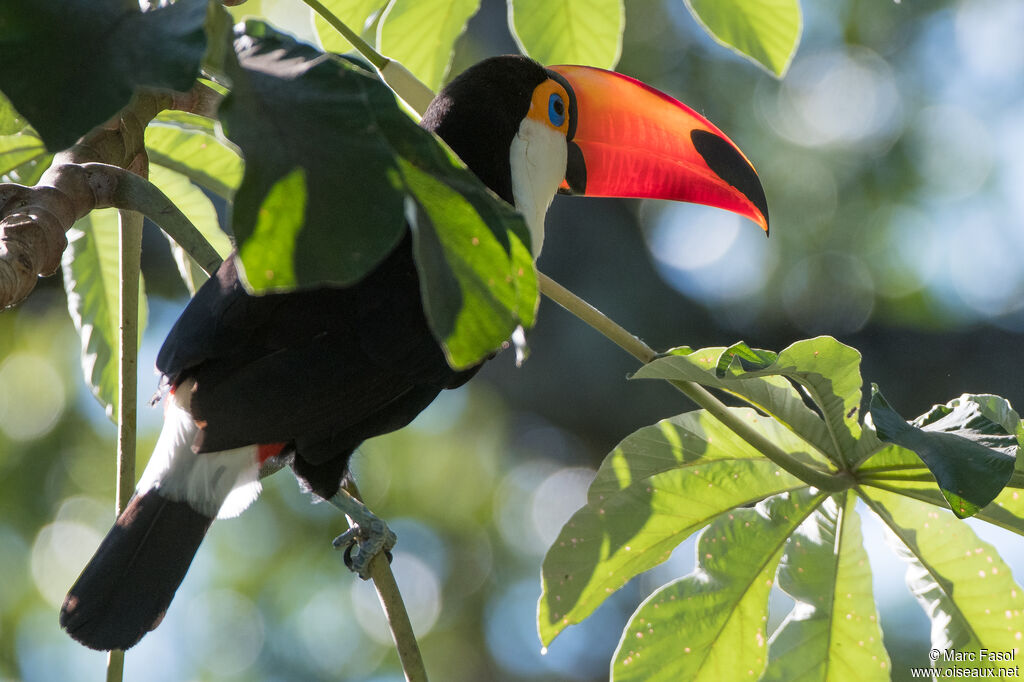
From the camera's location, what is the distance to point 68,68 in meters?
0.67

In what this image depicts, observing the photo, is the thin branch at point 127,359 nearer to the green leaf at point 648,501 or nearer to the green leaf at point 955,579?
the green leaf at point 648,501

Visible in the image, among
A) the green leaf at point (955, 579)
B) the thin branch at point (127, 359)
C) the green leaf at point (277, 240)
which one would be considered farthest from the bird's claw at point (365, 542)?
the green leaf at point (277, 240)

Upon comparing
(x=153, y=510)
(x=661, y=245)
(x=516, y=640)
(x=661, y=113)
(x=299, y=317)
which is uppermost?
(x=661, y=113)

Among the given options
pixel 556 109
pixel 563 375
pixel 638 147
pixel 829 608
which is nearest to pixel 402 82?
pixel 556 109

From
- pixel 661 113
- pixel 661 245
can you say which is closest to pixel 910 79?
pixel 661 245

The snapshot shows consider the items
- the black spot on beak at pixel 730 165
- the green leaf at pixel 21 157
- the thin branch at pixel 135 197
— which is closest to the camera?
the thin branch at pixel 135 197

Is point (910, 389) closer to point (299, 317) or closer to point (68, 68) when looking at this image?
point (299, 317)

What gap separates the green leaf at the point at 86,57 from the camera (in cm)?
65

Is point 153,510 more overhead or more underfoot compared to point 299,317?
more underfoot

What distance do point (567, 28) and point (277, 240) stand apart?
1180 mm

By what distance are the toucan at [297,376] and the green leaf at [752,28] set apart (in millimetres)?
315

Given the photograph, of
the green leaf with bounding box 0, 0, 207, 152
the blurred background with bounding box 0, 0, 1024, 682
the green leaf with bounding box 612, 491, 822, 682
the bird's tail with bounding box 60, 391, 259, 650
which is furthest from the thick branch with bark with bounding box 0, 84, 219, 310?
the blurred background with bounding box 0, 0, 1024, 682

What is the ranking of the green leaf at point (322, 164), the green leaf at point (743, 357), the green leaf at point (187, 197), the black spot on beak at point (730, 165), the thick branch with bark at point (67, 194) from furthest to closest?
the black spot on beak at point (730, 165) < the green leaf at point (187, 197) < the green leaf at point (743, 357) < the thick branch with bark at point (67, 194) < the green leaf at point (322, 164)

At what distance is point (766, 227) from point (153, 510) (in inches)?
44.5
